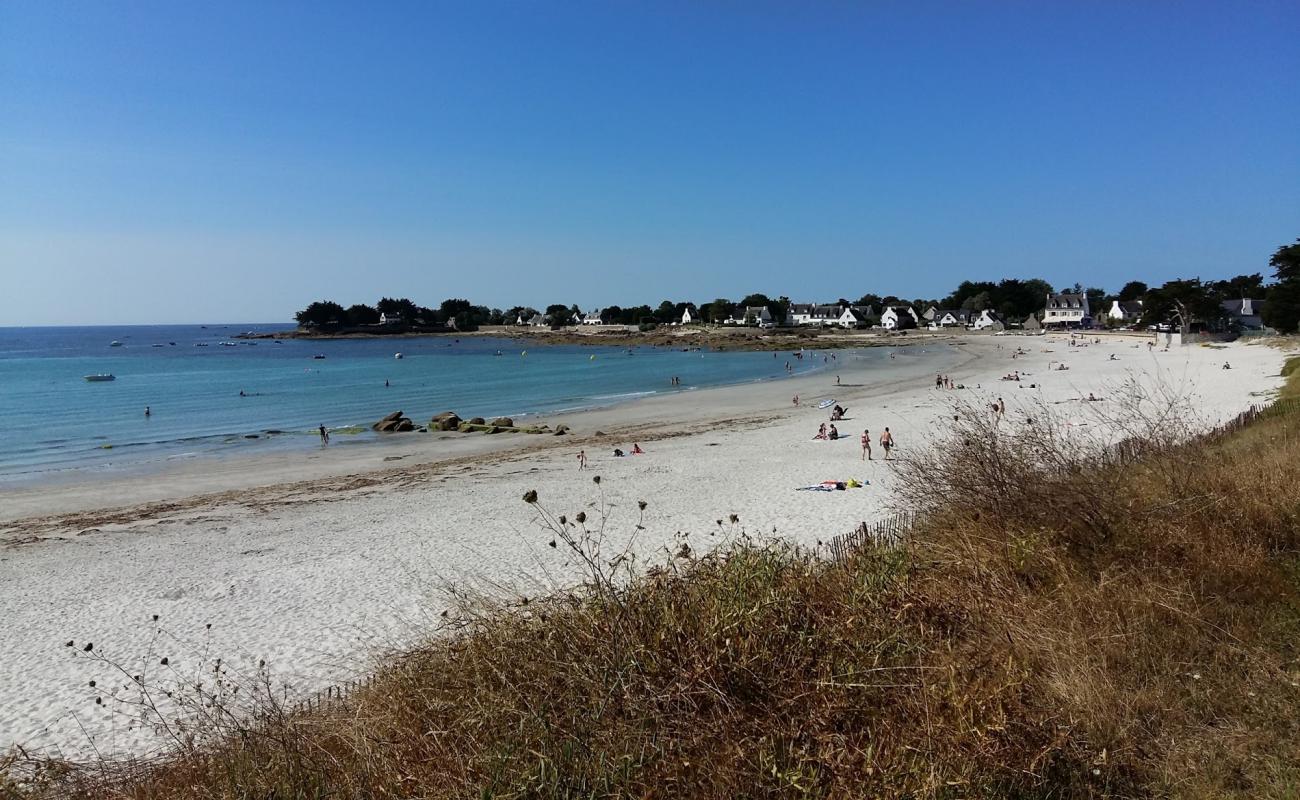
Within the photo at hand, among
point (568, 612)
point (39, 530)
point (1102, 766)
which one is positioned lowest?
point (39, 530)

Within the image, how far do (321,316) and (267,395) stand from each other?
14239cm

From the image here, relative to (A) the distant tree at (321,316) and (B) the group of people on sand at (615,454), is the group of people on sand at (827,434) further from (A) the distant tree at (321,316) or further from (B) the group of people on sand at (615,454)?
(A) the distant tree at (321,316)

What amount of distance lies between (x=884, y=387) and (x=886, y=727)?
164ft

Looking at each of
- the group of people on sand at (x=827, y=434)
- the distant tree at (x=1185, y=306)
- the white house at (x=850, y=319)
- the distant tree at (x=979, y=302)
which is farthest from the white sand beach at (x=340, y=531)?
the white house at (x=850, y=319)

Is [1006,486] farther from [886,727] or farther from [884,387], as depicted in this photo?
Result: [884,387]

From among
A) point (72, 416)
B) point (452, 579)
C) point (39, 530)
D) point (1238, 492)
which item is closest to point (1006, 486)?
point (1238, 492)

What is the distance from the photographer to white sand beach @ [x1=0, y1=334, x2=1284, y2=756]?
10.8 meters

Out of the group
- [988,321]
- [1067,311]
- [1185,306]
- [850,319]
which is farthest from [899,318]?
[1185,306]

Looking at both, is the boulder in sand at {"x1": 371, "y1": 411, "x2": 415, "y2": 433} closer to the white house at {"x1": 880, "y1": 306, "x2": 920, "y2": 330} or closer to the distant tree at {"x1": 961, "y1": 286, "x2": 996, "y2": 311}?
the white house at {"x1": 880, "y1": 306, "x2": 920, "y2": 330}

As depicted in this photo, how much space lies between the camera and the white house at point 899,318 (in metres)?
153

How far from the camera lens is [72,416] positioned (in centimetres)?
4591

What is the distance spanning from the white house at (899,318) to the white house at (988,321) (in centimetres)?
1341

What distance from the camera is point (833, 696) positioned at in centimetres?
421

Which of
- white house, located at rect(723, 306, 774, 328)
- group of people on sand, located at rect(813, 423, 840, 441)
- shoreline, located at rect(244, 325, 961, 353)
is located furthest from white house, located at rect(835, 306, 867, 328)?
group of people on sand, located at rect(813, 423, 840, 441)
